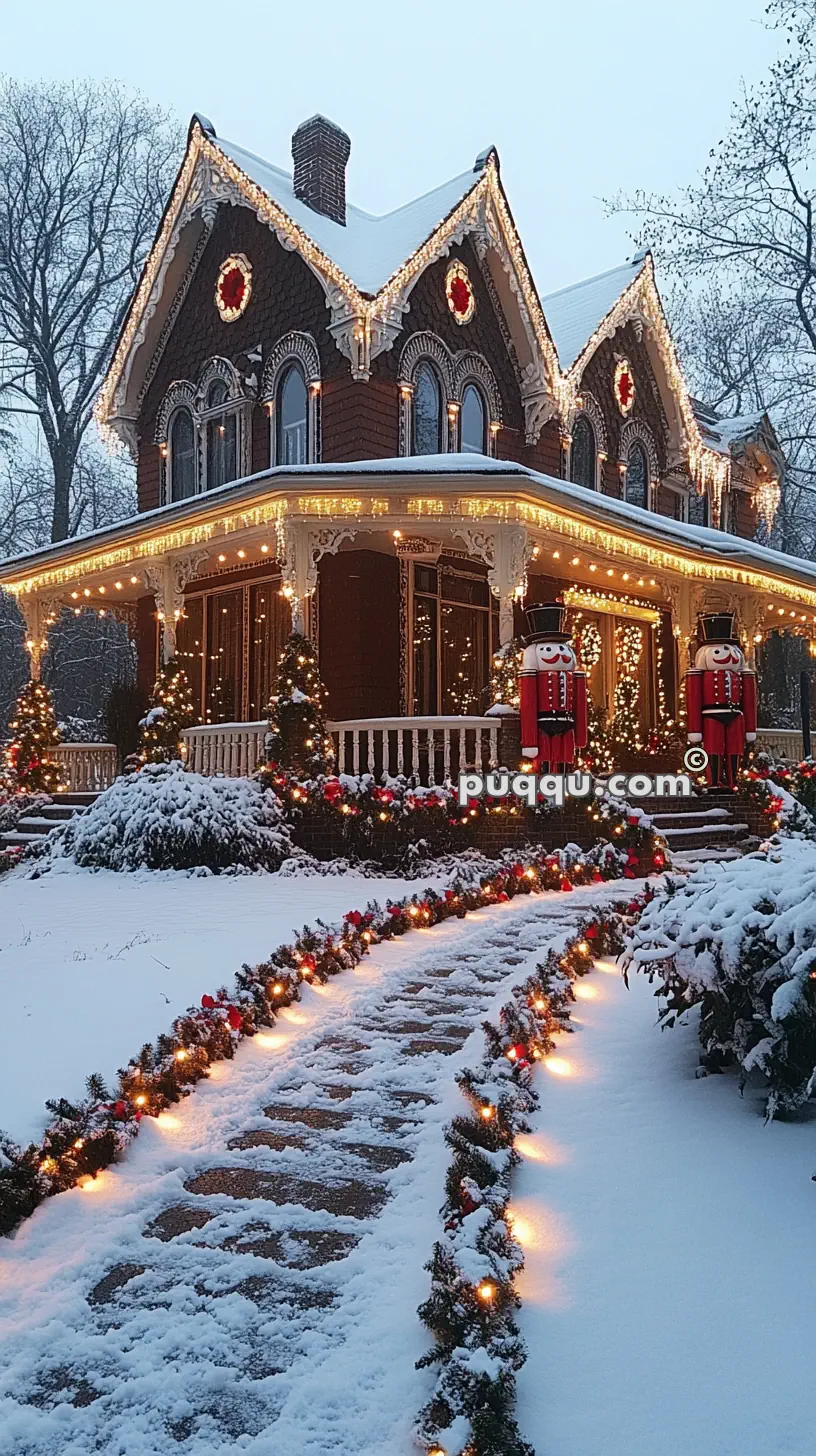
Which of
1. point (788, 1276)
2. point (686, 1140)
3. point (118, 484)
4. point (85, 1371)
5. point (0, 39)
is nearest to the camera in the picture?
point (85, 1371)

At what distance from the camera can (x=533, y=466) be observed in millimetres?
16797

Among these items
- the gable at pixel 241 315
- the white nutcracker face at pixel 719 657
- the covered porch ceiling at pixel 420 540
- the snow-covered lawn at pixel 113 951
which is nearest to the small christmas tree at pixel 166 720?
the covered porch ceiling at pixel 420 540

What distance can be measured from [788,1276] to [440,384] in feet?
47.1

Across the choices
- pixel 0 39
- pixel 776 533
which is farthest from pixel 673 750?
pixel 0 39

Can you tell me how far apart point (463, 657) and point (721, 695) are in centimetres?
704

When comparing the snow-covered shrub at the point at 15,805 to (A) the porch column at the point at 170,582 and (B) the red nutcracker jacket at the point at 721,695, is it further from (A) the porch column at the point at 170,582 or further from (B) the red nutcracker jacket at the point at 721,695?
(B) the red nutcracker jacket at the point at 721,695

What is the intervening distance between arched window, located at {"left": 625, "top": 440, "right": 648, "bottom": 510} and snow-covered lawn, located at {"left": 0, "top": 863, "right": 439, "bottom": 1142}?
1157 cm

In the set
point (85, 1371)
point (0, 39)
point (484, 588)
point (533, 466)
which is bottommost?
point (85, 1371)

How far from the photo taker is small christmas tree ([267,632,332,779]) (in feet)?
37.5

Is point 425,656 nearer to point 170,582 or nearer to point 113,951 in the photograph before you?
point 170,582

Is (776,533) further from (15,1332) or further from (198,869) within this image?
(15,1332)

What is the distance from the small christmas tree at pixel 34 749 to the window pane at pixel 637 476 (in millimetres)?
10602

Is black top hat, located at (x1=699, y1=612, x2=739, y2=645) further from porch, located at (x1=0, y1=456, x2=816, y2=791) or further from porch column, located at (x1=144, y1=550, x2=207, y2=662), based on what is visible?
porch column, located at (x1=144, y1=550, x2=207, y2=662)

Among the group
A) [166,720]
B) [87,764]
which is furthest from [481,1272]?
[87,764]
